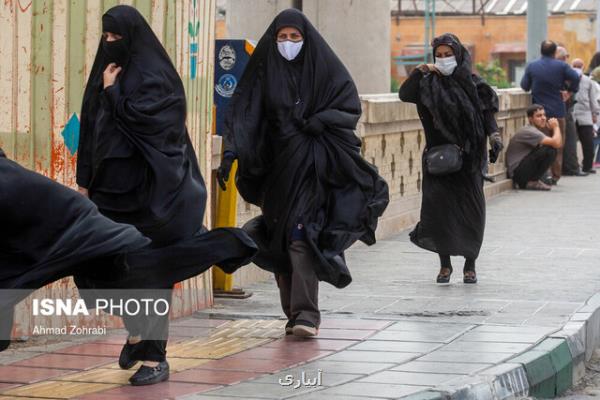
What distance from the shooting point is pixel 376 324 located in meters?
8.58

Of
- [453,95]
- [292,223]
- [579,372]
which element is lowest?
[579,372]

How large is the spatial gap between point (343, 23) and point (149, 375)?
9.46 metres

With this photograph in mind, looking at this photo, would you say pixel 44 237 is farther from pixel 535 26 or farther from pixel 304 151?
pixel 535 26

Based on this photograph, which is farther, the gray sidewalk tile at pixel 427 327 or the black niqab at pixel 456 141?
the black niqab at pixel 456 141

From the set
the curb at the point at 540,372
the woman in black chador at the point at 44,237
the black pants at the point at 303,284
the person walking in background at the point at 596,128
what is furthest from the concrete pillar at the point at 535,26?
the woman in black chador at the point at 44,237

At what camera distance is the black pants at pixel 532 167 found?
60.7 feet

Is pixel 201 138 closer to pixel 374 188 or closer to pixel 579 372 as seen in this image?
pixel 374 188

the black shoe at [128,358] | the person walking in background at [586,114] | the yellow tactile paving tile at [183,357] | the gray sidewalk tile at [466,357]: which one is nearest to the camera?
the yellow tactile paving tile at [183,357]

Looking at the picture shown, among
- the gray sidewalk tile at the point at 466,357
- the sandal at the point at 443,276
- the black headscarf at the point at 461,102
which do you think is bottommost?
the sandal at the point at 443,276

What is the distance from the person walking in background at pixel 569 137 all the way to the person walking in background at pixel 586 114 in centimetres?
18

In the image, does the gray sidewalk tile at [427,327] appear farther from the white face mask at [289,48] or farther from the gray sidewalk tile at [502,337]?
the white face mask at [289,48]

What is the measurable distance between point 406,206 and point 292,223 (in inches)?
251

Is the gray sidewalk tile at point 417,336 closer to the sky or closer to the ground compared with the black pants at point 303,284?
closer to the ground

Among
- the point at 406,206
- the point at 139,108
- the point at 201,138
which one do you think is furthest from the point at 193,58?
the point at 406,206
